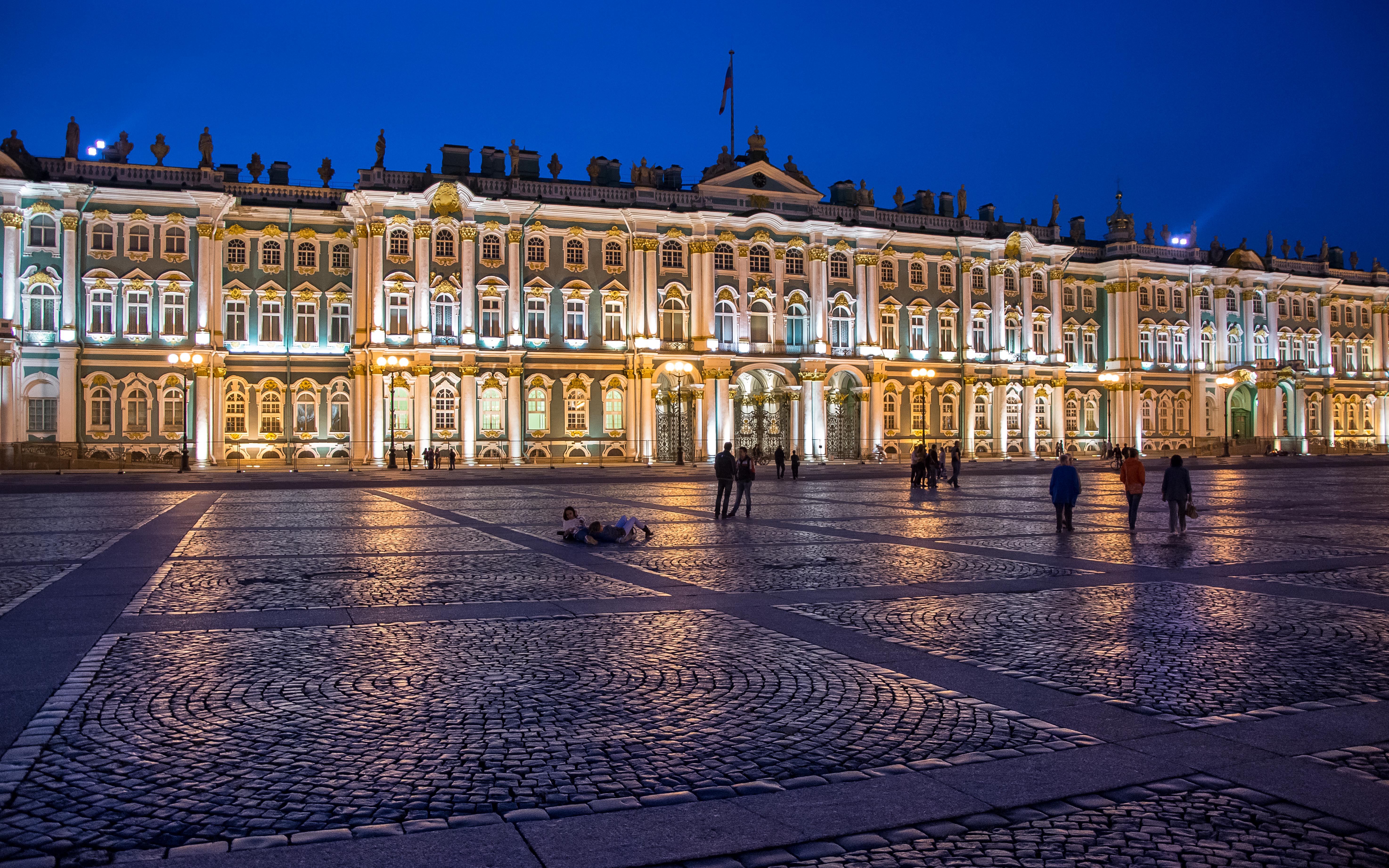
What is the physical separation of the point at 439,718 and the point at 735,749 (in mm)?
1829

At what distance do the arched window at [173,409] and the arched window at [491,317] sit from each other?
14.0 m

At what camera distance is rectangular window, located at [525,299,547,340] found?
2168 inches

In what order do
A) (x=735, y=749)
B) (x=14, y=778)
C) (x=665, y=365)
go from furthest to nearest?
1. (x=665, y=365)
2. (x=735, y=749)
3. (x=14, y=778)

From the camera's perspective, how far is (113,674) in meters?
7.52

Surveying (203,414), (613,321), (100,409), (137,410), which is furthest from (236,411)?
(613,321)

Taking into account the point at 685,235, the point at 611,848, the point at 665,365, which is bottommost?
the point at 611,848

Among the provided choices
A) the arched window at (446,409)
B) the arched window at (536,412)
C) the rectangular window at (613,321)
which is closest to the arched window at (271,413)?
the arched window at (446,409)

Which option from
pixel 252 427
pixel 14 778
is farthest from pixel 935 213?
pixel 14 778

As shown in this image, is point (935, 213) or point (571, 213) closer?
point (571, 213)

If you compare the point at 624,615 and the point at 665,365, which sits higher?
the point at 665,365

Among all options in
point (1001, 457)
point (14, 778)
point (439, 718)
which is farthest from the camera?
point (1001, 457)

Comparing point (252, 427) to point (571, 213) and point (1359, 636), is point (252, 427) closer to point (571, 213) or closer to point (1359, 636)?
point (571, 213)

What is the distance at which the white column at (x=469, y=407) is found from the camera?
2094 inches

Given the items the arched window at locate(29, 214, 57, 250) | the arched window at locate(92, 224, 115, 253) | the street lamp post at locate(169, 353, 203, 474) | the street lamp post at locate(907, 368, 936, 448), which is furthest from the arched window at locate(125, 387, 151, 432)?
the street lamp post at locate(907, 368, 936, 448)
